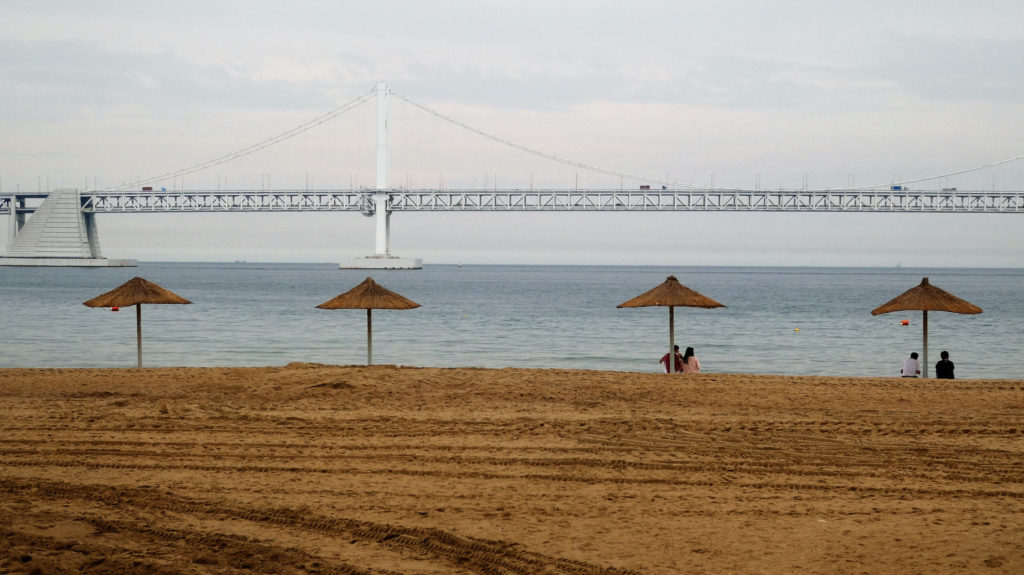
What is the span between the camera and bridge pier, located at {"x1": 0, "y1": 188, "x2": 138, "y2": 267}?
83.4 metres

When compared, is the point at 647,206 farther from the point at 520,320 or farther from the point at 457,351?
the point at 457,351

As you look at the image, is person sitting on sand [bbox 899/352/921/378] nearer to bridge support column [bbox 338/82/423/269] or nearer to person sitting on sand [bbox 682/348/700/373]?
person sitting on sand [bbox 682/348/700/373]

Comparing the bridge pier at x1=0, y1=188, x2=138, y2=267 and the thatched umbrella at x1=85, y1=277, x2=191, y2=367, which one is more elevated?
the bridge pier at x1=0, y1=188, x2=138, y2=267

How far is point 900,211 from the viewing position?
7112 centimetres

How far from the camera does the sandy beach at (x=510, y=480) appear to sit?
452 centimetres

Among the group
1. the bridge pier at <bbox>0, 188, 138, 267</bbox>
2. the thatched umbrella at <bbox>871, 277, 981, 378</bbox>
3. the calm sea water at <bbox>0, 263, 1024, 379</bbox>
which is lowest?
the calm sea water at <bbox>0, 263, 1024, 379</bbox>

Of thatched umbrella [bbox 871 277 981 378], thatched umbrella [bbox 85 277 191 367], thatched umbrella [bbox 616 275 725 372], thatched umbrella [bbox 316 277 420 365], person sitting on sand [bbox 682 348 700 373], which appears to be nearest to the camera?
thatched umbrella [bbox 871 277 981 378]

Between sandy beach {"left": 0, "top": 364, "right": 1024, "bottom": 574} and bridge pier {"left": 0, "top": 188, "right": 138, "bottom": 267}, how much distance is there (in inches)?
3173

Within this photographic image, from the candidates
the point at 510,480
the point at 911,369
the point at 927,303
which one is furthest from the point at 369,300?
the point at 927,303

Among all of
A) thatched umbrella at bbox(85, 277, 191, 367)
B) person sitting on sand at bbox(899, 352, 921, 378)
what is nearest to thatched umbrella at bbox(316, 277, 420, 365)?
thatched umbrella at bbox(85, 277, 191, 367)

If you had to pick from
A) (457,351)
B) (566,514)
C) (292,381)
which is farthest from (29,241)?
(566,514)

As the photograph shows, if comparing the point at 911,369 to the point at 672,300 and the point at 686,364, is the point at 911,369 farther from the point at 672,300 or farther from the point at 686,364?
the point at 672,300

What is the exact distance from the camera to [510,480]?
6.11 meters

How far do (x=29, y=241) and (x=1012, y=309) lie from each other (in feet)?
265
